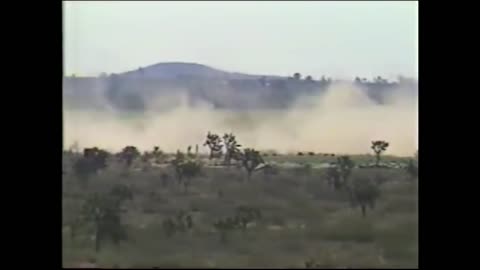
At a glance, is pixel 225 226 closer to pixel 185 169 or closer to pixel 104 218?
pixel 185 169

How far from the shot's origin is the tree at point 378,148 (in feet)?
7.47

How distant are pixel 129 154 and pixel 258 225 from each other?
47 cm

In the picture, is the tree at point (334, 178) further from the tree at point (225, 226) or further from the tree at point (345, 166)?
the tree at point (225, 226)

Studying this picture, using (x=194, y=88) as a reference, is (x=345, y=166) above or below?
below

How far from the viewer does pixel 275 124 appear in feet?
7.60

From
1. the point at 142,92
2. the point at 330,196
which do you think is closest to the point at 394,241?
the point at 330,196

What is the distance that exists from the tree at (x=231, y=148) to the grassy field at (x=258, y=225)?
0.12 ft
